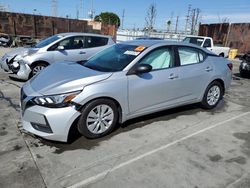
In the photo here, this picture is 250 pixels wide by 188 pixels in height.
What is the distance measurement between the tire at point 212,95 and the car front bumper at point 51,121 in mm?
3079

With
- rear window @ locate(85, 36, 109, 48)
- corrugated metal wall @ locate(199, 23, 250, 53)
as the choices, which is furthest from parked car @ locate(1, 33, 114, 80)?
corrugated metal wall @ locate(199, 23, 250, 53)

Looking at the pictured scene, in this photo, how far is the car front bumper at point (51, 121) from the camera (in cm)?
357

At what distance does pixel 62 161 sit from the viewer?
336 cm

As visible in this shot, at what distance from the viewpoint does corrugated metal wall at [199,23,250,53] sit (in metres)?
21.6

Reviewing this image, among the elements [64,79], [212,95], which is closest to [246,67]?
[212,95]

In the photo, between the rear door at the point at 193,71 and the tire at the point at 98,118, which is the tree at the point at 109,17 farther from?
the tire at the point at 98,118

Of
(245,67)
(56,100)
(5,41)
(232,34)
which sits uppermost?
(232,34)

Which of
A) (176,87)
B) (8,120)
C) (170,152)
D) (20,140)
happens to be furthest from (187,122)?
(8,120)

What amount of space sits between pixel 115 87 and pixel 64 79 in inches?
31.0

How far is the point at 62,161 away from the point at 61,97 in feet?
2.89

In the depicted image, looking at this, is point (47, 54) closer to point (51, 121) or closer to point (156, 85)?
point (156, 85)

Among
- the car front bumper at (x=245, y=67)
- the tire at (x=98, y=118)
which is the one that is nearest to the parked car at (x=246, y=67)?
the car front bumper at (x=245, y=67)

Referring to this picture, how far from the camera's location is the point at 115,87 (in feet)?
13.1

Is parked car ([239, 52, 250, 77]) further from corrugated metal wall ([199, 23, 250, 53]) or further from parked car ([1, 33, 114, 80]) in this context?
corrugated metal wall ([199, 23, 250, 53])
